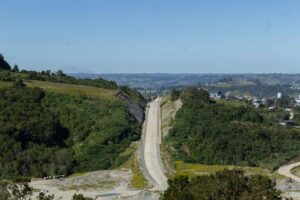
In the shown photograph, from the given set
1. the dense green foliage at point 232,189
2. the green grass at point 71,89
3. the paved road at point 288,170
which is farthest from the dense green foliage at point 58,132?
the dense green foliage at point 232,189

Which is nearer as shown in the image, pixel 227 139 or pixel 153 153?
pixel 153 153

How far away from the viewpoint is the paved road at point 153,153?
67012 millimetres

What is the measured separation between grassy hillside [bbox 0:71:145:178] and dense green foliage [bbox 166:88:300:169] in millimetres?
8104

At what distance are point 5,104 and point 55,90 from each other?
1277 centimetres

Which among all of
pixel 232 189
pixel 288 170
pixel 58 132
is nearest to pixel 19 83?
pixel 58 132

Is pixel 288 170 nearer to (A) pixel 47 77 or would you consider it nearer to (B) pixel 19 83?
(B) pixel 19 83

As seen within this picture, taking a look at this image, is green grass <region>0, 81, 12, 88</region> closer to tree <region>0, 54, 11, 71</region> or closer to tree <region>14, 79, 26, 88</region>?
tree <region>14, 79, 26, 88</region>

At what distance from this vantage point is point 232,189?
37000 millimetres

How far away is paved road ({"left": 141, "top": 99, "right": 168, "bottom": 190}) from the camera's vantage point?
6701cm

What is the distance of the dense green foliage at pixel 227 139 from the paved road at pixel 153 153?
289cm

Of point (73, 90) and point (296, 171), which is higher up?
point (73, 90)

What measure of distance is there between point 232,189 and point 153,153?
43120 millimetres

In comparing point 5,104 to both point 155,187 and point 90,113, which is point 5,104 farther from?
point 155,187

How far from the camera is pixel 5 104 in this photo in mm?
91812
